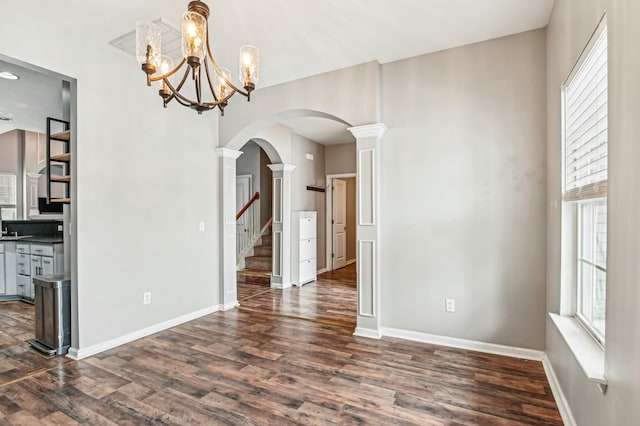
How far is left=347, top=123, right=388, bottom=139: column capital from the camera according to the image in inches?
132

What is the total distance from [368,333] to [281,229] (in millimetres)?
2881

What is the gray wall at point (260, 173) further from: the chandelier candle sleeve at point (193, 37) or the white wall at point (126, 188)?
the chandelier candle sleeve at point (193, 37)

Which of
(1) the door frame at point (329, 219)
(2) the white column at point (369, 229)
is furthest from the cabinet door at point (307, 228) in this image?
(2) the white column at point (369, 229)

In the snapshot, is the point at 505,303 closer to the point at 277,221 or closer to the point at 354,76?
the point at 354,76

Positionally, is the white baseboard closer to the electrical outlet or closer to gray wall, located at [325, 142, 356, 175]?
the electrical outlet

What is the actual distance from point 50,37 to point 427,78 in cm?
335

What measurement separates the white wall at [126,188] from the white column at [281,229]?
66.4 inches

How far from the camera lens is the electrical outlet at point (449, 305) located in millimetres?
3154

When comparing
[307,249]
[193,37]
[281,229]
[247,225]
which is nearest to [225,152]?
[281,229]

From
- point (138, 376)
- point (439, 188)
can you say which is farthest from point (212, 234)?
point (439, 188)

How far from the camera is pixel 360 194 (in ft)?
11.5

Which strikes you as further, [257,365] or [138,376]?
[257,365]

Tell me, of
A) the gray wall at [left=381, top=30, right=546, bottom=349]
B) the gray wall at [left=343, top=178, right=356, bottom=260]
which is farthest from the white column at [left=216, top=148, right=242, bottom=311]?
the gray wall at [left=343, top=178, right=356, bottom=260]

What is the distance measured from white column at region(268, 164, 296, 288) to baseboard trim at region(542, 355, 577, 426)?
3977mm
